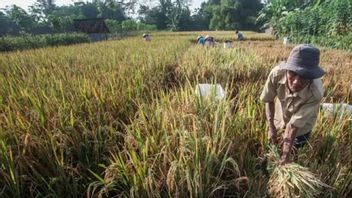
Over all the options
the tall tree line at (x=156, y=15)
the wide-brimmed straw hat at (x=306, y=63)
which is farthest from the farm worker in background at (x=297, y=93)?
the tall tree line at (x=156, y=15)

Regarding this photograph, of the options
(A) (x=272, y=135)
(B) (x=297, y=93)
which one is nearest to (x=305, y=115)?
(B) (x=297, y=93)

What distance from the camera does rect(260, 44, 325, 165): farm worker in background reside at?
5.19 feet

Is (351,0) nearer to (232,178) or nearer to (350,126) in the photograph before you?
(350,126)

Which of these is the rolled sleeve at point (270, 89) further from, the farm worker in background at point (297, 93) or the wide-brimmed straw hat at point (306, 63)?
the wide-brimmed straw hat at point (306, 63)

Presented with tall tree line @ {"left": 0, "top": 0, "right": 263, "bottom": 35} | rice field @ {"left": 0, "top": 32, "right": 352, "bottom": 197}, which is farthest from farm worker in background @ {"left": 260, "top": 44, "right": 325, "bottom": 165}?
tall tree line @ {"left": 0, "top": 0, "right": 263, "bottom": 35}

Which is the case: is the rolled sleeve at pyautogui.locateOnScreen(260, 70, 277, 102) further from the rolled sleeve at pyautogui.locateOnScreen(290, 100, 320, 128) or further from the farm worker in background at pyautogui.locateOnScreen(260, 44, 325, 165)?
the rolled sleeve at pyautogui.locateOnScreen(290, 100, 320, 128)

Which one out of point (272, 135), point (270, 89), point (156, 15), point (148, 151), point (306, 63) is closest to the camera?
point (306, 63)

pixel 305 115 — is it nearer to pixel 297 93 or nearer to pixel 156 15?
pixel 297 93

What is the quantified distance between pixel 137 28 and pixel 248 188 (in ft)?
136

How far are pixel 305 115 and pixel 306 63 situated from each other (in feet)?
1.01

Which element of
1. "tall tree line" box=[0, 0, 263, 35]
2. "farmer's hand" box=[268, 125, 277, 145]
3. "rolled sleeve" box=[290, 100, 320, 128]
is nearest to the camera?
"rolled sleeve" box=[290, 100, 320, 128]

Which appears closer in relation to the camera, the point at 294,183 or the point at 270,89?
the point at 294,183

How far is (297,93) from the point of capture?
5.68ft

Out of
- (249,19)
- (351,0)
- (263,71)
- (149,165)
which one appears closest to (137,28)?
(249,19)
